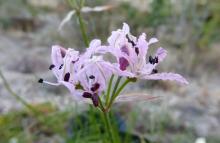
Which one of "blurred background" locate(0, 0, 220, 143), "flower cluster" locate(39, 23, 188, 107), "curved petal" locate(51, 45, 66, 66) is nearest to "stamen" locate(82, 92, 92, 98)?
"flower cluster" locate(39, 23, 188, 107)

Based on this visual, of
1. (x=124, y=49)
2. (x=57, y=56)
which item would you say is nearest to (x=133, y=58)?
(x=124, y=49)

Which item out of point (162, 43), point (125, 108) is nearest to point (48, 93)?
point (125, 108)

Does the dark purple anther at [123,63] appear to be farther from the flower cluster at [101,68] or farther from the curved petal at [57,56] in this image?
the curved petal at [57,56]

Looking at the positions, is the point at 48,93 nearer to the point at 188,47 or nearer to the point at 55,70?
the point at 188,47

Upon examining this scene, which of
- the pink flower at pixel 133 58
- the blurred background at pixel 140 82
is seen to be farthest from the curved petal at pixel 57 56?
the blurred background at pixel 140 82

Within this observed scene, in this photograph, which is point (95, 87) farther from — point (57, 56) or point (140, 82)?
point (140, 82)
